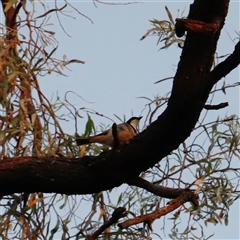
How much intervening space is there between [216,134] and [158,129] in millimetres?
649

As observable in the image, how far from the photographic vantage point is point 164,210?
5.63ft

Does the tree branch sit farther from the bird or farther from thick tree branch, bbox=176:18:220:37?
the bird

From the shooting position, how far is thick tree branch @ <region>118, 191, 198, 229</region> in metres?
1.63

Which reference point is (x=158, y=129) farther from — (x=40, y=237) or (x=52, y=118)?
(x=40, y=237)

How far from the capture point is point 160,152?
5.37ft

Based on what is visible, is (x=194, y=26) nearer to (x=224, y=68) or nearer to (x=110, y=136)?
(x=224, y=68)

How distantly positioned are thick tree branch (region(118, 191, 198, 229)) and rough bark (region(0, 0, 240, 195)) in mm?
120

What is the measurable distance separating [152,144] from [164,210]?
0.70 ft

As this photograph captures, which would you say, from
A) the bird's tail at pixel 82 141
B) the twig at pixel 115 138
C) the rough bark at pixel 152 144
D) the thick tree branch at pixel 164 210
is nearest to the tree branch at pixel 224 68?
the rough bark at pixel 152 144

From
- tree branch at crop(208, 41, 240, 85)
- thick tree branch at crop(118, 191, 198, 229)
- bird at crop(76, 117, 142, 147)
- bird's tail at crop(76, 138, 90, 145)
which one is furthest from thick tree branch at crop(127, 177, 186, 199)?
tree branch at crop(208, 41, 240, 85)

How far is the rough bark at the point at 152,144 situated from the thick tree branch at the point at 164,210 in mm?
120

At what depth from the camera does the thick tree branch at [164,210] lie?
64.2 inches

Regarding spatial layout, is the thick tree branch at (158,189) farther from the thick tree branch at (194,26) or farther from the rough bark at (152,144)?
the thick tree branch at (194,26)

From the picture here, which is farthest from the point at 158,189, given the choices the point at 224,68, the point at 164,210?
the point at 224,68
